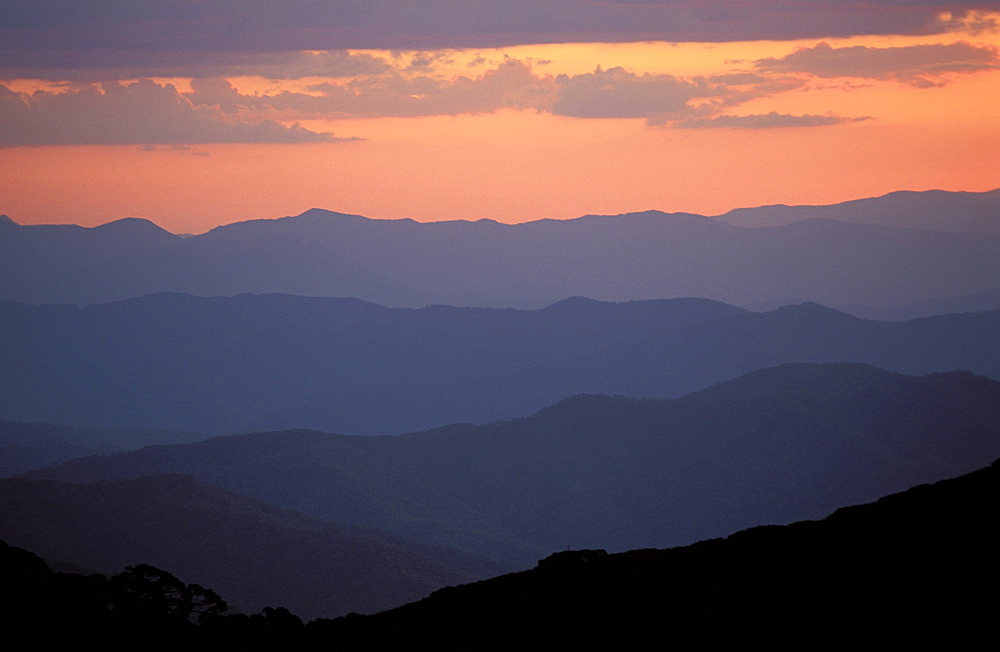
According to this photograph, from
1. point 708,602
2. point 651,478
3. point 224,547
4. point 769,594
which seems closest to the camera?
point 769,594

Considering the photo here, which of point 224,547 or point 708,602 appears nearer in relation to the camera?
point 708,602

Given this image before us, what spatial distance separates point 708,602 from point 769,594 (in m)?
1.95

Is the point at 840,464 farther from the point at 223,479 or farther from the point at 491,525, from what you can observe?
the point at 223,479

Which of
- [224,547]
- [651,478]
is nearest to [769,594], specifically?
[224,547]

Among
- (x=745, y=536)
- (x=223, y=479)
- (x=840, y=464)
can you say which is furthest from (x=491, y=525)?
(x=745, y=536)

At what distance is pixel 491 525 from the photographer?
186250 mm

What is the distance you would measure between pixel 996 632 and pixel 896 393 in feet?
606

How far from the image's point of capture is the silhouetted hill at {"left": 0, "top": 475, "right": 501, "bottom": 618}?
110 meters

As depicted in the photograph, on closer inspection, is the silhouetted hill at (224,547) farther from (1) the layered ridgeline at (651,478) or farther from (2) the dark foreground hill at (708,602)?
(2) the dark foreground hill at (708,602)

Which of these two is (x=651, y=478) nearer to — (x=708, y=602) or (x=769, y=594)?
(x=708, y=602)

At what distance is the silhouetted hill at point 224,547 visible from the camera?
4336 inches

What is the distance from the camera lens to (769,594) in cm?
3144

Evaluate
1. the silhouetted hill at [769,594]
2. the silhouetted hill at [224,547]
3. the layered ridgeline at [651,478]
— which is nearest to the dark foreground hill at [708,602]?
the silhouetted hill at [769,594]

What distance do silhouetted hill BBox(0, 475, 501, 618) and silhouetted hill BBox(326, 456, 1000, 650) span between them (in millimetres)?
69638
